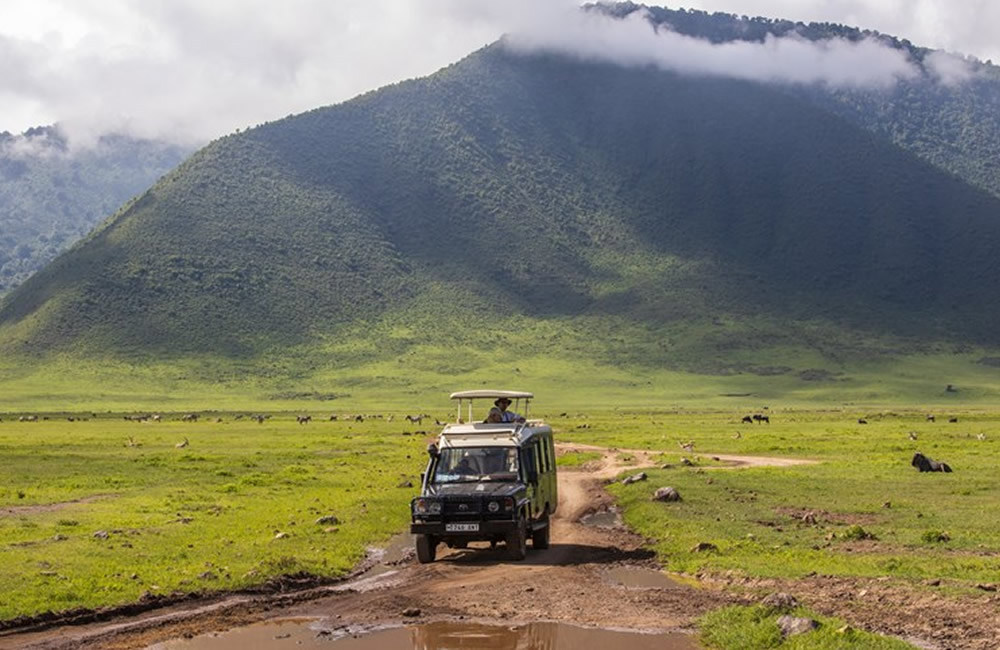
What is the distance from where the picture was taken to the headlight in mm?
25906

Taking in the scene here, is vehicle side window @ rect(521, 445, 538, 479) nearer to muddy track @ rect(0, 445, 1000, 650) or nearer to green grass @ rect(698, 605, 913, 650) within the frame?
muddy track @ rect(0, 445, 1000, 650)

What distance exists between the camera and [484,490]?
2647 centimetres

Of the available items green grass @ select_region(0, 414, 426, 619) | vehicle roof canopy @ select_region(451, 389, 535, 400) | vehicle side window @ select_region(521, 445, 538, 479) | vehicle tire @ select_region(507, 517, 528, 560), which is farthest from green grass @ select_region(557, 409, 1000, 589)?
green grass @ select_region(0, 414, 426, 619)

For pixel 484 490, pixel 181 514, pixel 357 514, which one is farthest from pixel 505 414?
pixel 181 514

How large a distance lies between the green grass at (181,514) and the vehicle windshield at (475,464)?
282 centimetres

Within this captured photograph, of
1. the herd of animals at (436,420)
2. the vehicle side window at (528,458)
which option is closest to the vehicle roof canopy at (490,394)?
the vehicle side window at (528,458)

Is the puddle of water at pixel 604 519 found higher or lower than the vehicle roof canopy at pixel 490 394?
lower

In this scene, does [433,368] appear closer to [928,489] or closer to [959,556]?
[928,489]

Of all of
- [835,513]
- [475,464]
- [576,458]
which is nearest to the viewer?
[475,464]

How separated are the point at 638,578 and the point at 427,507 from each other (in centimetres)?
475

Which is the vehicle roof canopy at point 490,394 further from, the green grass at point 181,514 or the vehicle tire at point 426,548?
the vehicle tire at point 426,548

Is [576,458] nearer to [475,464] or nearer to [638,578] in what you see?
[475,464]

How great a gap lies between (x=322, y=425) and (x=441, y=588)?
259 ft

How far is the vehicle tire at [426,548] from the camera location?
26250mm
